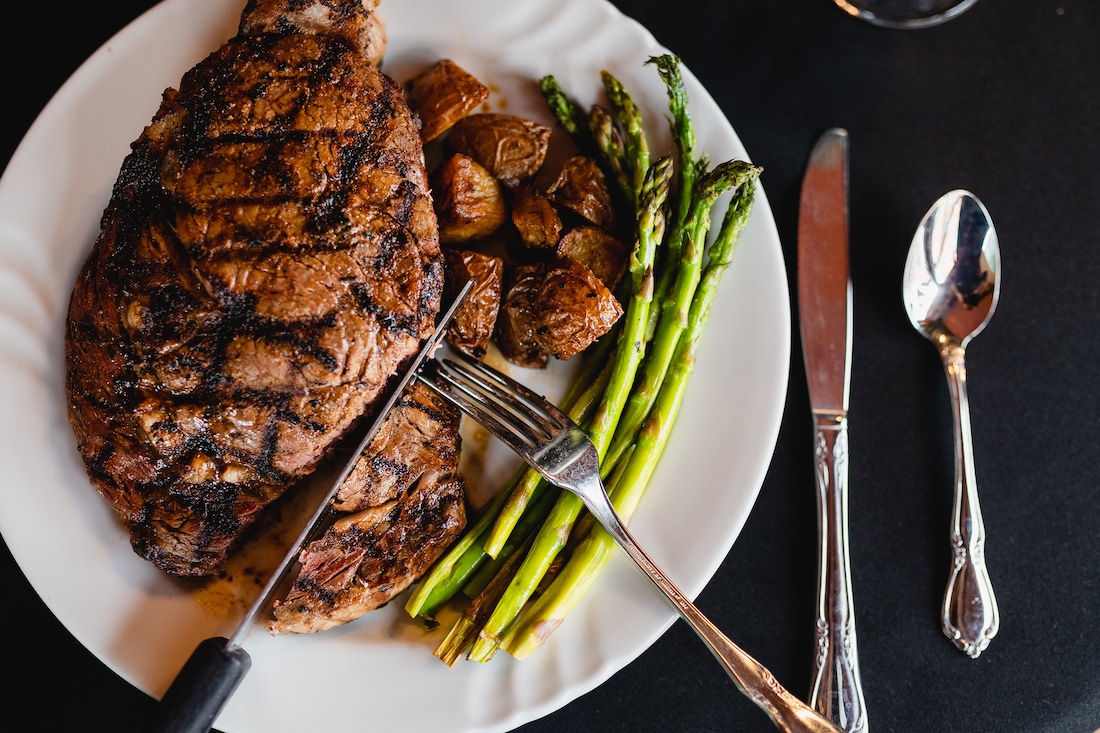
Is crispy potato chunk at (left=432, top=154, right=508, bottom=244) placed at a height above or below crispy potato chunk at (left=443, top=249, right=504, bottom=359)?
above

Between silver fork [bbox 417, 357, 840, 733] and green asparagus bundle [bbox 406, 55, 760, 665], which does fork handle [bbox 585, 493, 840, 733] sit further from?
green asparagus bundle [bbox 406, 55, 760, 665]

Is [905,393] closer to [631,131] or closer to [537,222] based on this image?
[631,131]

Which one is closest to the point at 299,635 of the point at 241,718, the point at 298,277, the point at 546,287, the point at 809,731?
the point at 241,718

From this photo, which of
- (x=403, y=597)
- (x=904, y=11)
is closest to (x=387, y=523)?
(x=403, y=597)

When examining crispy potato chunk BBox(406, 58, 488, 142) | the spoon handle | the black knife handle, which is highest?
crispy potato chunk BBox(406, 58, 488, 142)

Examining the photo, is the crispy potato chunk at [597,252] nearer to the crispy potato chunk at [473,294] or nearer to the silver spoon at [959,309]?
the crispy potato chunk at [473,294]

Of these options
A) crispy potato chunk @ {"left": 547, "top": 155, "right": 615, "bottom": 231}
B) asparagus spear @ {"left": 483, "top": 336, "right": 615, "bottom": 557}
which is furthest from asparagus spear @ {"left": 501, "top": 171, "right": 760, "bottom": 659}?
crispy potato chunk @ {"left": 547, "top": 155, "right": 615, "bottom": 231}

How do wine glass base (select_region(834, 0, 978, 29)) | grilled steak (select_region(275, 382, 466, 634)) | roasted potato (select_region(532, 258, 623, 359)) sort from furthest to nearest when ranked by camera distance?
wine glass base (select_region(834, 0, 978, 29)) → roasted potato (select_region(532, 258, 623, 359)) → grilled steak (select_region(275, 382, 466, 634))

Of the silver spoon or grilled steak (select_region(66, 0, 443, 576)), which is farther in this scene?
the silver spoon
